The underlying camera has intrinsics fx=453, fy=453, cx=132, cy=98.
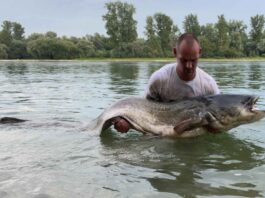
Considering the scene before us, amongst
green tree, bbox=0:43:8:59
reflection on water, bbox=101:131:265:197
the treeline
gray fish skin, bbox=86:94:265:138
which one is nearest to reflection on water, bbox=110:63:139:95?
gray fish skin, bbox=86:94:265:138

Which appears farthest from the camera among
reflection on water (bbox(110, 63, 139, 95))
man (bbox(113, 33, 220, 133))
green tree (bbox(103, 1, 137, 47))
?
green tree (bbox(103, 1, 137, 47))

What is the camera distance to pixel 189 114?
20.7 ft

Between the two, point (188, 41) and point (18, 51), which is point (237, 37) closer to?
point (18, 51)

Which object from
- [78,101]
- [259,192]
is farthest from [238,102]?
[78,101]

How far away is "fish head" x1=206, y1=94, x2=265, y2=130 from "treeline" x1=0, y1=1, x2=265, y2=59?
92.1 meters

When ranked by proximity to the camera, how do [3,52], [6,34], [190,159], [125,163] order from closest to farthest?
[125,163], [190,159], [3,52], [6,34]

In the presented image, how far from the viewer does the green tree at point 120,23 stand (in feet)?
354

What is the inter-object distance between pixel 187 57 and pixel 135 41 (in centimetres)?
9787

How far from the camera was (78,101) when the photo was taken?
42.9ft

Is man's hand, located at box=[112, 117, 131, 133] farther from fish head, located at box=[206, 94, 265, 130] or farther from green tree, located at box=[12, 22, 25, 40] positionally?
green tree, located at box=[12, 22, 25, 40]

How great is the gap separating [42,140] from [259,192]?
3.62m

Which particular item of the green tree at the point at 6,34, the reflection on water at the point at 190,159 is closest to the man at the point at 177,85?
the reflection on water at the point at 190,159

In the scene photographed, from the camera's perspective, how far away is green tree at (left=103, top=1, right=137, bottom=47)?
108 metres

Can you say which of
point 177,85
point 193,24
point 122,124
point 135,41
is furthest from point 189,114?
point 193,24
